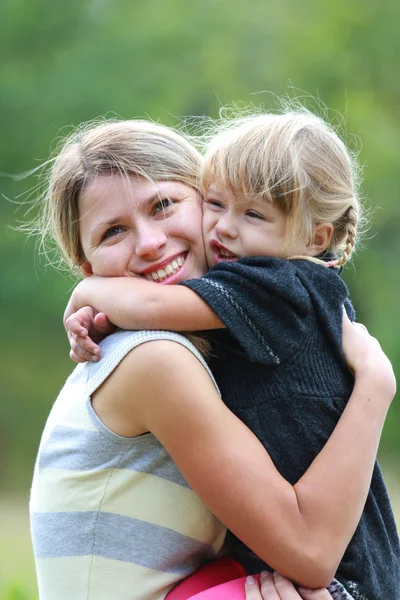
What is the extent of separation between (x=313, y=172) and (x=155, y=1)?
6913mm

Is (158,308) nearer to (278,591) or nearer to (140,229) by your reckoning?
(140,229)

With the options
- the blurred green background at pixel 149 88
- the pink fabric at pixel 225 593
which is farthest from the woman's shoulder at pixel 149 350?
the blurred green background at pixel 149 88

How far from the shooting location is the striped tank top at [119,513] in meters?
1.77

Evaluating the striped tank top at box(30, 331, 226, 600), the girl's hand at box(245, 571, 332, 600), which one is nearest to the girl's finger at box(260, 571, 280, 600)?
the girl's hand at box(245, 571, 332, 600)

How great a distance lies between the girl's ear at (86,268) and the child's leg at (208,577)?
0.75 m

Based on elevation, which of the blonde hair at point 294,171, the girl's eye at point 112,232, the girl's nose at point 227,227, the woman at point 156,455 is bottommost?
the woman at point 156,455

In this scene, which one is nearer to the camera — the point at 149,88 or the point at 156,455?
the point at 156,455

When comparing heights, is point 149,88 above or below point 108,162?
→ below

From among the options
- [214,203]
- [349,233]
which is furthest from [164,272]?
[349,233]

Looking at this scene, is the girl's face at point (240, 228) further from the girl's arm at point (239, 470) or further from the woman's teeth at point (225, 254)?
the girl's arm at point (239, 470)

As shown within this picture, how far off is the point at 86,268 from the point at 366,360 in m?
0.71

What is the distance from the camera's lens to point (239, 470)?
1.68m

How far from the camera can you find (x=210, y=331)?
190cm

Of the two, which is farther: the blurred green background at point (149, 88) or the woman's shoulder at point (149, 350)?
the blurred green background at point (149, 88)
